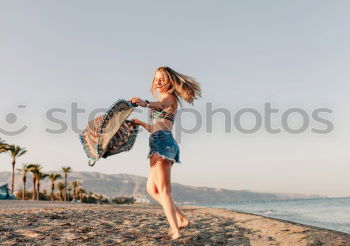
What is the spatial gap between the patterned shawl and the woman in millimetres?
252

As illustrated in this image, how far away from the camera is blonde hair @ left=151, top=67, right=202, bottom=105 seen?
472 cm

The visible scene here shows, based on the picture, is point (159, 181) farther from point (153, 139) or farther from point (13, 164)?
point (13, 164)

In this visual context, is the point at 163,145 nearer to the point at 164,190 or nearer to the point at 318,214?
the point at 164,190

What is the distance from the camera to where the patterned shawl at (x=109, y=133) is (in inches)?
173

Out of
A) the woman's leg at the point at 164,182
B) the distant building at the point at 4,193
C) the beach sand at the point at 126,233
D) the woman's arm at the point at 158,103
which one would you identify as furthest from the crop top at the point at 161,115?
the distant building at the point at 4,193

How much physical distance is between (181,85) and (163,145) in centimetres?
85

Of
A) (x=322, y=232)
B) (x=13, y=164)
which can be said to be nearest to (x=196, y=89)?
(x=322, y=232)

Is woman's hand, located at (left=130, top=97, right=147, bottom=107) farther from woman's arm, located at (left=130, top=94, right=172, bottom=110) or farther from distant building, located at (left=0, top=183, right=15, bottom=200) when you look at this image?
distant building, located at (left=0, top=183, right=15, bottom=200)

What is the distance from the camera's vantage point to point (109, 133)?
4449 mm

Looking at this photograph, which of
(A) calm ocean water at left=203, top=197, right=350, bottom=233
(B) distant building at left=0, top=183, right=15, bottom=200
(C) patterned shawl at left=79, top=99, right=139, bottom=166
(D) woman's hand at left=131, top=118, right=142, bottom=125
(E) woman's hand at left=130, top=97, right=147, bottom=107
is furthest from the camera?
(B) distant building at left=0, top=183, right=15, bottom=200

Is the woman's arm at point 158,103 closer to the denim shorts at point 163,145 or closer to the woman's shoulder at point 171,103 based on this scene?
the woman's shoulder at point 171,103

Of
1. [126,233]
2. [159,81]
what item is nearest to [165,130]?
[159,81]

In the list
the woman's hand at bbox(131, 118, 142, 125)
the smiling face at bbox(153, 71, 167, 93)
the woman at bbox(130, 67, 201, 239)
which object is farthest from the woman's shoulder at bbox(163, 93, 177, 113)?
the woman's hand at bbox(131, 118, 142, 125)

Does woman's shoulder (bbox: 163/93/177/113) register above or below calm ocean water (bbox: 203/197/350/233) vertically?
above
